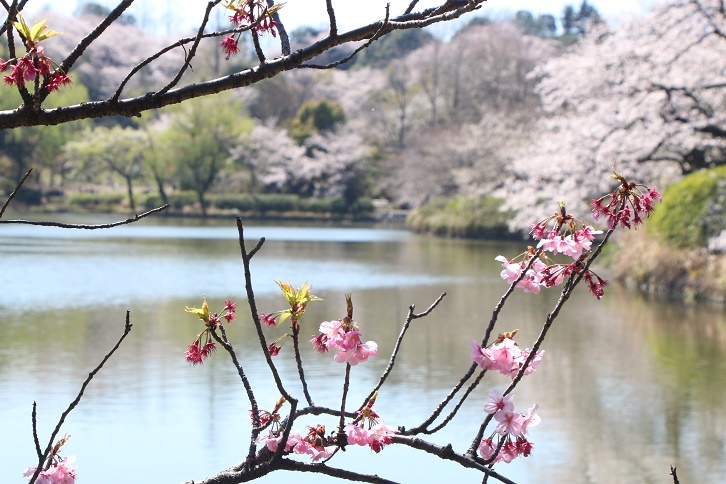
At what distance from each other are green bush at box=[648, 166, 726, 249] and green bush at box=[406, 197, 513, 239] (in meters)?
10.1

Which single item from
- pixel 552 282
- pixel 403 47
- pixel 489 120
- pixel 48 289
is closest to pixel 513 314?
pixel 48 289

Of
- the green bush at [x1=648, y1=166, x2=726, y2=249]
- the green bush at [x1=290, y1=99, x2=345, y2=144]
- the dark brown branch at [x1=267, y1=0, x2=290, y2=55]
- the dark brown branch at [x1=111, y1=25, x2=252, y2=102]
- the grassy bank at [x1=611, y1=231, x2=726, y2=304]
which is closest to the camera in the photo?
the dark brown branch at [x1=111, y1=25, x2=252, y2=102]

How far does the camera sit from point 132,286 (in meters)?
11.3

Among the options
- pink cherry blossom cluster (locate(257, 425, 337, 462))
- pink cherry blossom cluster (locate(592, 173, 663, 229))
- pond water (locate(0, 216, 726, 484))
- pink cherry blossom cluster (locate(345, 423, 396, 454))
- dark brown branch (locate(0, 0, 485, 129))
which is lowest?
pond water (locate(0, 216, 726, 484))

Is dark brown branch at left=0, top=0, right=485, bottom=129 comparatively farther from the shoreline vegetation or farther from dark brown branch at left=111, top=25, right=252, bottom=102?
the shoreline vegetation

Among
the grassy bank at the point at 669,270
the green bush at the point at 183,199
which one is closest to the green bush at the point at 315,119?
the green bush at the point at 183,199

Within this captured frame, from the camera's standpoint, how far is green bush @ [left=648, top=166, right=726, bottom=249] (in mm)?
11031

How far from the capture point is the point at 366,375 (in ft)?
22.0

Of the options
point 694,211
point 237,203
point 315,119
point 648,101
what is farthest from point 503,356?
point 315,119

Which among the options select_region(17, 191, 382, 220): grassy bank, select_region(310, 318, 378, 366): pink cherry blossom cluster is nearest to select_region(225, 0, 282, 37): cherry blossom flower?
select_region(310, 318, 378, 366): pink cherry blossom cluster

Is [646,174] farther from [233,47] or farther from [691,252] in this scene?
[233,47]

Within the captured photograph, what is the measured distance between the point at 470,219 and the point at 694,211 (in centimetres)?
1167

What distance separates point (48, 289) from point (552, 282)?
10041mm

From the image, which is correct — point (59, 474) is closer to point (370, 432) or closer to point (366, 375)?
point (370, 432)
